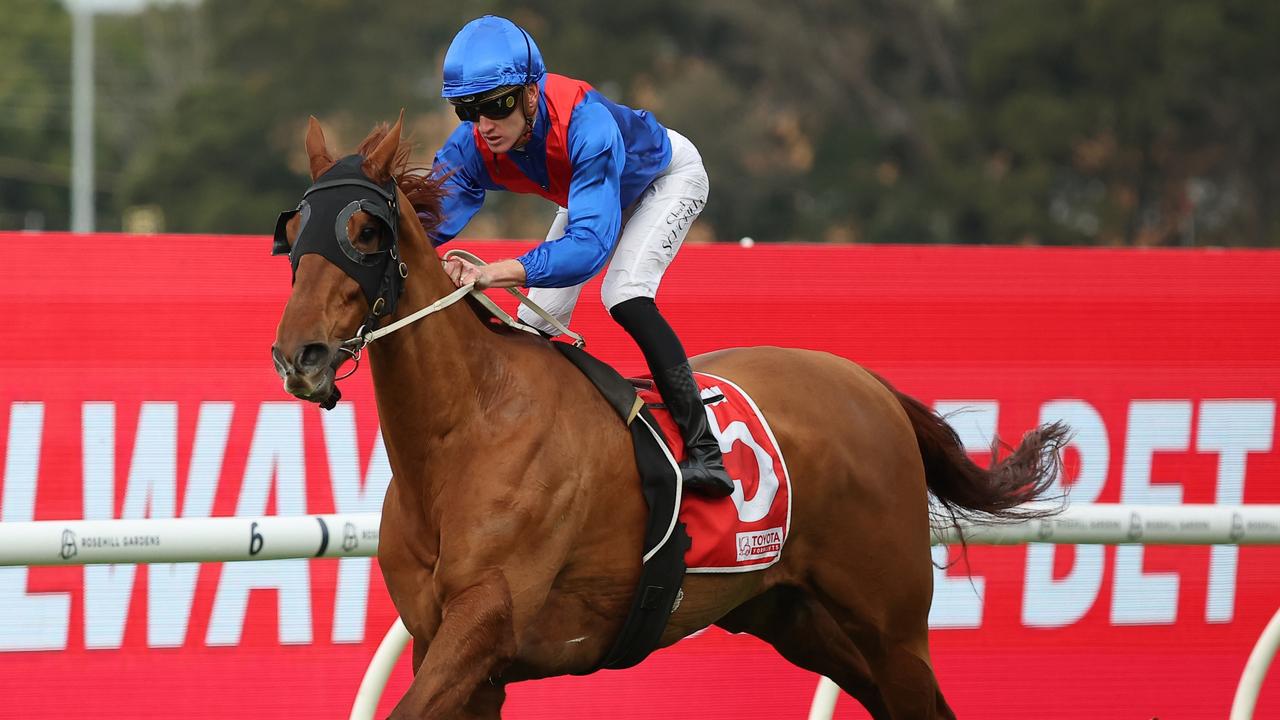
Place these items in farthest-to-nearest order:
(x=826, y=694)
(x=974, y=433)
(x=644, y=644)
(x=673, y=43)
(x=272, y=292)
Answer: (x=673, y=43), (x=974, y=433), (x=272, y=292), (x=826, y=694), (x=644, y=644)

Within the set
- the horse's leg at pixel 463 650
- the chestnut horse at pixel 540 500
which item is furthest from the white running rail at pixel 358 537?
→ the horse's leg at pixel 463 650

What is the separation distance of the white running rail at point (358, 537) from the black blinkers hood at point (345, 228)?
43.6 inches

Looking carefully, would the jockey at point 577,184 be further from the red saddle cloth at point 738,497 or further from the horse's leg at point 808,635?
the horse's leg at point 808,635

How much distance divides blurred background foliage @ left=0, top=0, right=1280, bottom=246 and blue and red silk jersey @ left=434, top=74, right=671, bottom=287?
23918mm

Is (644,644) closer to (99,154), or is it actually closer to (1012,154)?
(1012,154)

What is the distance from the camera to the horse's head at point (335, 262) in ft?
10.9

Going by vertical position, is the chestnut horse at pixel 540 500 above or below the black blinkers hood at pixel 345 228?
below

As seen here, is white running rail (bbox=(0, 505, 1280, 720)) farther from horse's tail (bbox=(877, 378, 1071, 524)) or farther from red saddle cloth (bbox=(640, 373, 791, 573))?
red saddle cloth (bbox=(640, 373, 791, 573))

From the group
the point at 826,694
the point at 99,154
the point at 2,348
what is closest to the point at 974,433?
the point at 826,694

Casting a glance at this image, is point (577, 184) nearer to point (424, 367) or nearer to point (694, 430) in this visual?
point (424, 367)

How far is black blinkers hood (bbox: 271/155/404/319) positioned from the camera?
344cm

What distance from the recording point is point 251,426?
16.7 feet

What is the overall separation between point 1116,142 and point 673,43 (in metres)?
10.6

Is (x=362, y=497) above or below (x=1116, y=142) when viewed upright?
below
